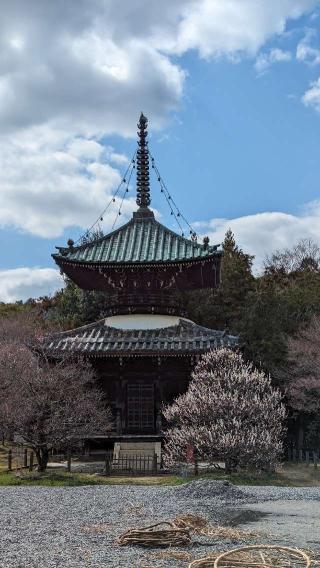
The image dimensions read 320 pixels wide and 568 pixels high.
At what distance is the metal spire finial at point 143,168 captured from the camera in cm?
2881

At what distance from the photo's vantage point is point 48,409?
63.5ft

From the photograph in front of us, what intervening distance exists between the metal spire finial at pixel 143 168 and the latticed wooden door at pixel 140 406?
8.74 m

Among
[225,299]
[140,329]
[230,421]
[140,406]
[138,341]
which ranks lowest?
[230,421]

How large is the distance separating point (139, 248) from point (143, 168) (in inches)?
176

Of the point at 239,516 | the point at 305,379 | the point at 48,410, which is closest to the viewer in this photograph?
the point at 239,516

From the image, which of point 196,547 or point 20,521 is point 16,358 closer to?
point 20,521

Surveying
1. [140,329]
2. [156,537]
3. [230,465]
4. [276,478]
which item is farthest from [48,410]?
[156,537]

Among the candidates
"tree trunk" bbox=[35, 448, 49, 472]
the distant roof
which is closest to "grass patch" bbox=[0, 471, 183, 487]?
"tree trunk" bbox=[35, 448, 49, 472]

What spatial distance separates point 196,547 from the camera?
915cm

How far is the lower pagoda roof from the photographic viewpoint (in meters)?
24.0

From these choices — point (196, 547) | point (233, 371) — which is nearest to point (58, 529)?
point (196, 547)

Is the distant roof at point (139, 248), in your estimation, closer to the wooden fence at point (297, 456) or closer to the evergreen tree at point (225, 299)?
the evergreen tree at point (225, 299)

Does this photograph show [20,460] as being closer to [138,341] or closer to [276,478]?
[138,341]

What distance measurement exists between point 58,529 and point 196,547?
2.66m
